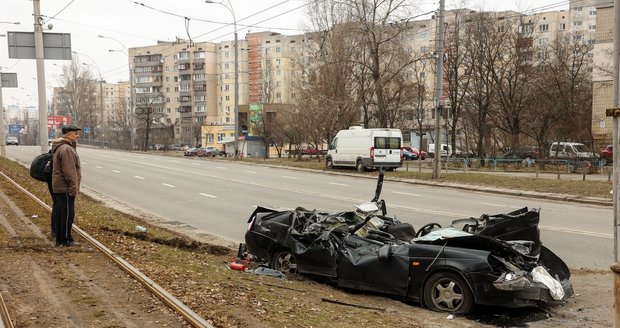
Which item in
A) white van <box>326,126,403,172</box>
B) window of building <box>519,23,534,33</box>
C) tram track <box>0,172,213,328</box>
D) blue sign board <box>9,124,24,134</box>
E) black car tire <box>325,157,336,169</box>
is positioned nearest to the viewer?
tram track <box>0,172,213,328</box>

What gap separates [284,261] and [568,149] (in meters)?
34.9

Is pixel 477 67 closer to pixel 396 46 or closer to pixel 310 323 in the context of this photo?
pixel 396 46

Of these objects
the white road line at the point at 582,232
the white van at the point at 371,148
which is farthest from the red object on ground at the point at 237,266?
the white van at the point at 371,148

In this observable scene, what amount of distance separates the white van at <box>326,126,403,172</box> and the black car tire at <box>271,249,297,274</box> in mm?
21372

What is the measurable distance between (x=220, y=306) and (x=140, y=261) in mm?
2273

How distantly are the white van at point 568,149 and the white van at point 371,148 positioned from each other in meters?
13.6

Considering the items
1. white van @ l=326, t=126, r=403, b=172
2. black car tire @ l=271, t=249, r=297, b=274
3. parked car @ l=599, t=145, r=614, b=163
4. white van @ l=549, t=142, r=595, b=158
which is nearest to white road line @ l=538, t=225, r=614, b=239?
black car tire @ l=271, t=249, r=297, b=274

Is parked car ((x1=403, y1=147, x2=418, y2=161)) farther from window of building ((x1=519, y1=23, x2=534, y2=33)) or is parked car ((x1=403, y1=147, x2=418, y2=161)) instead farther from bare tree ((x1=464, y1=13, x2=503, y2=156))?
window of building ((x1=519, y1=23, x2=534, y2=33))

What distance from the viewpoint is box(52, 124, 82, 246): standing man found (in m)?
7.35

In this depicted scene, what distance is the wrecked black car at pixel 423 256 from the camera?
5.55m

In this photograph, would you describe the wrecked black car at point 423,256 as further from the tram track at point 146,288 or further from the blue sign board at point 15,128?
the blue sign board at point 15,128

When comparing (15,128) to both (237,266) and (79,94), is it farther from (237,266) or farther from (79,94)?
(237,266)

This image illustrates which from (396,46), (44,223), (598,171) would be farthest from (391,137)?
(44,223)

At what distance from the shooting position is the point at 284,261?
743 cm
